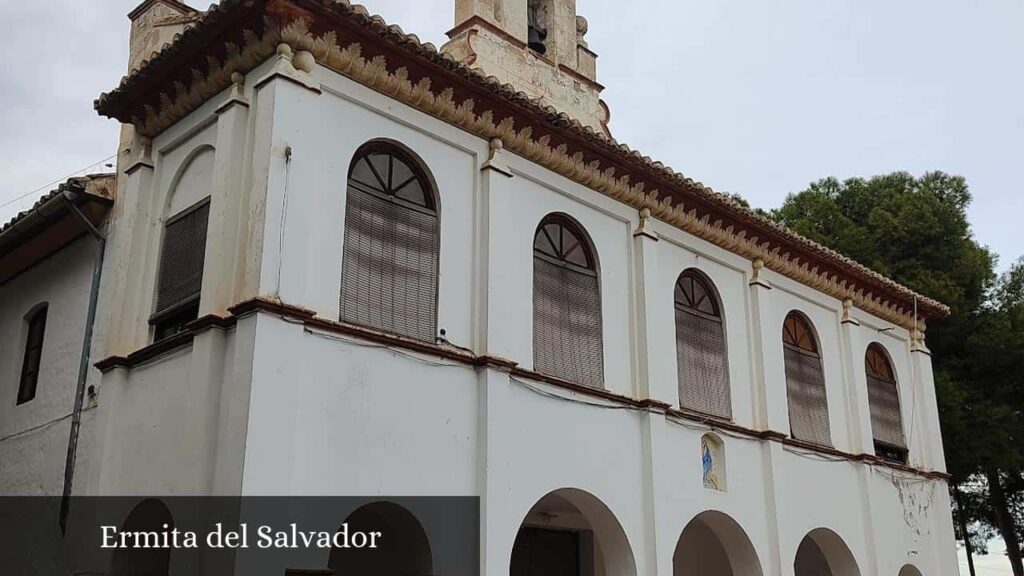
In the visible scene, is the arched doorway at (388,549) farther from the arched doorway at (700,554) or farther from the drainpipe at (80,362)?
the arched doorway at (700,554)

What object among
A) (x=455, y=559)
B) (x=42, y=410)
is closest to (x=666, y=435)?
(x=455, y=559)

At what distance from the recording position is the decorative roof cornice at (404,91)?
33.7 feet

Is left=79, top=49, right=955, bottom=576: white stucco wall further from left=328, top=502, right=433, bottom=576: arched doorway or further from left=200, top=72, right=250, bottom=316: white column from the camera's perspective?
left=328, top=502, right=433, bottom=576: arched doorway

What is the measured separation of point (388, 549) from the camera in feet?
36.1

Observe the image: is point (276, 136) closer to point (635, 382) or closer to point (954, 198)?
point (635, 382)

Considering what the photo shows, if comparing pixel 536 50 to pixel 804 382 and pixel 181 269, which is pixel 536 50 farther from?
pixel 181 269

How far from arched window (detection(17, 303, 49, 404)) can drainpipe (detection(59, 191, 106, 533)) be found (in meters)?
1.68

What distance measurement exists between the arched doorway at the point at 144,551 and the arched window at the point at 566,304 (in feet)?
14.3

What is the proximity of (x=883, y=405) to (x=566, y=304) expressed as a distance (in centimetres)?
789

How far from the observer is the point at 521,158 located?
487 inches

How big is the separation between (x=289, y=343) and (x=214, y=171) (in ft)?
7.35

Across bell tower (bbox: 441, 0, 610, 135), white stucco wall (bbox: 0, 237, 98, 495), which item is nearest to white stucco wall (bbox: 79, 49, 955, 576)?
white stucco wall (bbox: 0, 237, 98, 495)

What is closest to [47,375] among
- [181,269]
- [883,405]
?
[181,269]

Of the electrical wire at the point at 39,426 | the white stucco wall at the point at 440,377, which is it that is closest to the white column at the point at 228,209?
the white stucco wall at the point at 440,377
